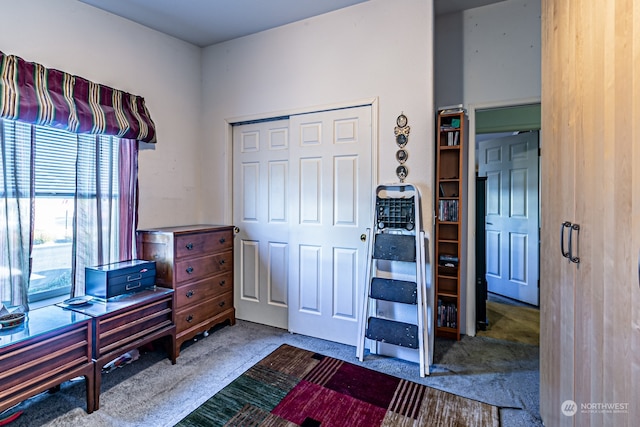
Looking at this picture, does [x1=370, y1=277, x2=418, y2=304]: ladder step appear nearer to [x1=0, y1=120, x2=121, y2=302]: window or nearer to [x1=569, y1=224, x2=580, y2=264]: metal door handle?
[x1=569, y1=224, x2=580, y2=264]: metal door handle

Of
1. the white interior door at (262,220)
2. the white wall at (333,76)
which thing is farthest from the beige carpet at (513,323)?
the white interior door at (262,220)

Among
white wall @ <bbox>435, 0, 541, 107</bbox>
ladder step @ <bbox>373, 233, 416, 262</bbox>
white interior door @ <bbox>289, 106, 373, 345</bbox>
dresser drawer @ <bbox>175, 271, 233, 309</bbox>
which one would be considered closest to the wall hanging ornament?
white interior door @ <bbox>289, 106, 373, 345</bbox>

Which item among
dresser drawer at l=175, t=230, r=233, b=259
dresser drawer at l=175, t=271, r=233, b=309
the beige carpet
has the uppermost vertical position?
dresser drawer at l=175, t=230, r=233, b=259

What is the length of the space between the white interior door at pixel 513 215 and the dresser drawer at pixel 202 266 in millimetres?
3424

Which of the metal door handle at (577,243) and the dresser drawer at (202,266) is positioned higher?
the metal door handle at (577,243)

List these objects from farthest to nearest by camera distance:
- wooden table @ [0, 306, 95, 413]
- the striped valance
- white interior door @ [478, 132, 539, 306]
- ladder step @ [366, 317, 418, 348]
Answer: white interior door @ [478, 132, 539, 306] < ladder step @ [366, 317, 418, 348] < the striped valance < wooden table @ [0, 306, 95, 413]

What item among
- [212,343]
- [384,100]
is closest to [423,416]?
[212,343]

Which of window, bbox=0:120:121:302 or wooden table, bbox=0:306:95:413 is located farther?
window, bbox=0:120:121:302

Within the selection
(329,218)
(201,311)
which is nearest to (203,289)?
(201,311)

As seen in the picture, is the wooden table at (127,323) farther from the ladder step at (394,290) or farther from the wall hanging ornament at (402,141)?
the wall hanging ornament at (402,141)

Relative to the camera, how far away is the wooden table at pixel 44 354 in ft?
5.00

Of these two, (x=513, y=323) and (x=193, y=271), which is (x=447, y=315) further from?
(x=193, y=271)

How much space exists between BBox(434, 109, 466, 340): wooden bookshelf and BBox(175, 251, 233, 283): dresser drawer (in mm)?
2003

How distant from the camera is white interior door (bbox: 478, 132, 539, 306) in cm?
365
